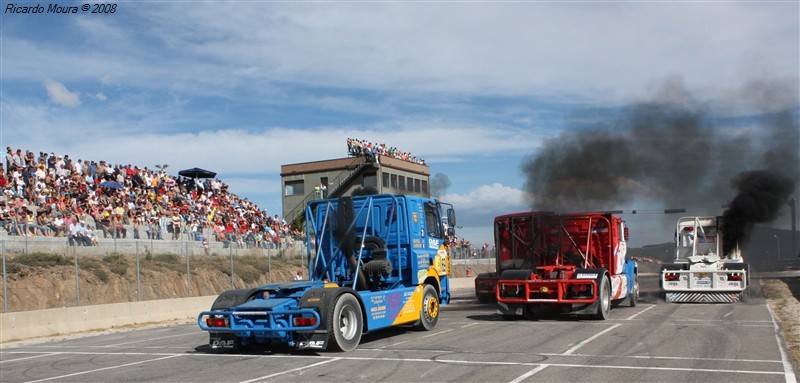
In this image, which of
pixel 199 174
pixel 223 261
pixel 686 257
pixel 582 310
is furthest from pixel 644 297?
pixel 199 174

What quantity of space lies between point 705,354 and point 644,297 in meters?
15.1

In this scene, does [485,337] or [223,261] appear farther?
[223,261]

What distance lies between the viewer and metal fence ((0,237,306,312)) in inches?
862

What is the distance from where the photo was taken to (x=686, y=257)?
83.5 feet

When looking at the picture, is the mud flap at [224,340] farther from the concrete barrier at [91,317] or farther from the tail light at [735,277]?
the tail light at [735,277]

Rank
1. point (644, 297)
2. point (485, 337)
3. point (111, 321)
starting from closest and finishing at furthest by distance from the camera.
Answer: point (485, 337), point (111, 321), point (644, 297)

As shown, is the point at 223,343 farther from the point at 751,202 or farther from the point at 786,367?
the point at 751,202

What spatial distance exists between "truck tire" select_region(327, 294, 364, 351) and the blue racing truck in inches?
0.7

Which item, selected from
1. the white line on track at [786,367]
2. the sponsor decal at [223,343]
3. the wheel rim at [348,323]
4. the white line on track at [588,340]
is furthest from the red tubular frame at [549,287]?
the sponsor decal at [223,343]

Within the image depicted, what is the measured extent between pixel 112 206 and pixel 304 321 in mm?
19641

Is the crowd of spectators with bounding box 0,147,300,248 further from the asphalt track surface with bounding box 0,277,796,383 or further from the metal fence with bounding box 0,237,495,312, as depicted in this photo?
the asphalt track surface with bounding box 0,277,796,383

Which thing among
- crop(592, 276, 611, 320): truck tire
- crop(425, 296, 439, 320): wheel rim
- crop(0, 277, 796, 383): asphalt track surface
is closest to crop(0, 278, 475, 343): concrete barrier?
crop(0, 277, 796, 383): asphalt track surface

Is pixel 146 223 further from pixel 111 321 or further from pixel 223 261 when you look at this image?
pixel 111 321

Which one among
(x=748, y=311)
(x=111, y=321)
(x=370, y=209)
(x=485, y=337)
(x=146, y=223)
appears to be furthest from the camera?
(x=146, y=223)
